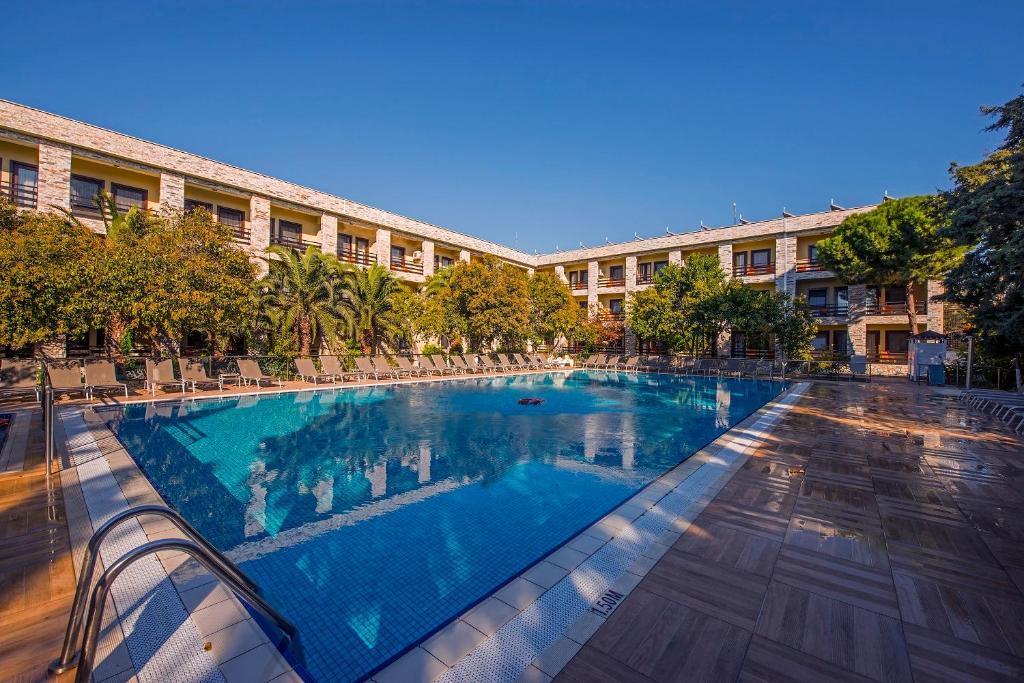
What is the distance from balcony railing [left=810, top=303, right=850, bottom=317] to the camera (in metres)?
24.5

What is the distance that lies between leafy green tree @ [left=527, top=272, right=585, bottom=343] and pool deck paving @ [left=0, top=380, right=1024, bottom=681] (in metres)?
19.6

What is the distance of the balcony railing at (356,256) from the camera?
23.2 m

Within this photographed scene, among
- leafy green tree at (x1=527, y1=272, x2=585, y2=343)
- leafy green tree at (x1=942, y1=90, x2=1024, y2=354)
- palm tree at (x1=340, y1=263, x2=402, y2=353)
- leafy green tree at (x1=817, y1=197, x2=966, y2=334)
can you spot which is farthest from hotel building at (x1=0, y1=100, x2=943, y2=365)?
leafy green tree at (x1=527, y1=272, x2=585, y2=343)

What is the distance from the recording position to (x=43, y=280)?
9867mm

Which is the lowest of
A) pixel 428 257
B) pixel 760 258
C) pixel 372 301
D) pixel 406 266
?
pixel 372 301

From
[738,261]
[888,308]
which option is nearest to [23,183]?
[738,261]

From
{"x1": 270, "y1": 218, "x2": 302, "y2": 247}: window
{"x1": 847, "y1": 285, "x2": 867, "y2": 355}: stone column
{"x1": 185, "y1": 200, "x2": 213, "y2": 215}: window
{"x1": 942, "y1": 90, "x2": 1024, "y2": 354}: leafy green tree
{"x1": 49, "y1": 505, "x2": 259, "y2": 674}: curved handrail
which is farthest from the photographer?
{"x1": 847, "y1": 285, "x2": 867, "y2": 355}: stone column

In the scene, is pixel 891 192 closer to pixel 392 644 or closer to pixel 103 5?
pixel 392 644

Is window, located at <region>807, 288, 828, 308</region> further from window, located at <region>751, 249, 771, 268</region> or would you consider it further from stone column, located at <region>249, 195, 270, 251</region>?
stone column, located at <region>249, 195, 270, 251</region>

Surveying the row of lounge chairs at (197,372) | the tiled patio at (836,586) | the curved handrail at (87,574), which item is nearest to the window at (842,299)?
the row of lounge chairs at (197,372)

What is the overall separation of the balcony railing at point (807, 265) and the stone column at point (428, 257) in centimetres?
2069

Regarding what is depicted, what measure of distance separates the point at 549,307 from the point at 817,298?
15.4m

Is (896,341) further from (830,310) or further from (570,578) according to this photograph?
(570,578)

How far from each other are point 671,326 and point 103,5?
Result: 23.2 m
